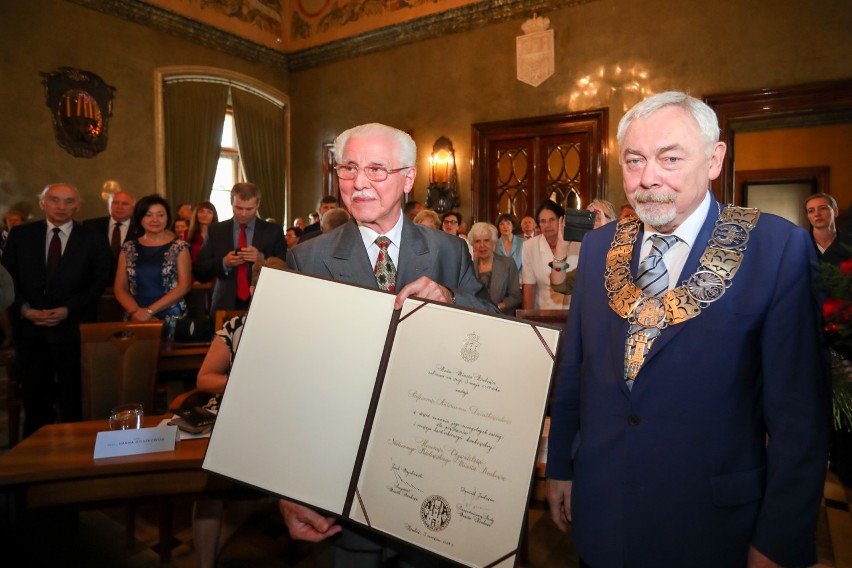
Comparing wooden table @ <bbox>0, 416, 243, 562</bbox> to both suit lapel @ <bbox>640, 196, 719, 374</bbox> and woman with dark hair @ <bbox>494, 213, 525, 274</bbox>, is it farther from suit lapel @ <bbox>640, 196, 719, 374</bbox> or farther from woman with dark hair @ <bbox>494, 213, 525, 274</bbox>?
woman with dark hair @ <bbox>494, 213, 525, 274</bbox>

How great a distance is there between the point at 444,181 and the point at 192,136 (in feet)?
14.7

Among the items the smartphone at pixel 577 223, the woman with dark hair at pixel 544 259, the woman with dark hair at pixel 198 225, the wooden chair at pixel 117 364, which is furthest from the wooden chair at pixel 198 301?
the smartphone at pixel 577 223

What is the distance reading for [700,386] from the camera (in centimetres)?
125

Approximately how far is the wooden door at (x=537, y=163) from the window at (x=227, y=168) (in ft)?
15.6

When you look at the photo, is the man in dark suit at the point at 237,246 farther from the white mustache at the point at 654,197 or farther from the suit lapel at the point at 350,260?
the white mustache at the point at 654,197

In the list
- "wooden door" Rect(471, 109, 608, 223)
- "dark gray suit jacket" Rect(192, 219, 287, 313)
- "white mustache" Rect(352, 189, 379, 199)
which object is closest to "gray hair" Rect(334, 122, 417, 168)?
"white mustache" Rect(352, 189, 379, 199)

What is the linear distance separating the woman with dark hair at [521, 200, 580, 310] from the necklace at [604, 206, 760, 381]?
296 centimetres

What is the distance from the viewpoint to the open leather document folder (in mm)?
1115

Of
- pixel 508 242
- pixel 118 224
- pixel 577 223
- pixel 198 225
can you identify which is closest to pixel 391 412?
pixel 577 223

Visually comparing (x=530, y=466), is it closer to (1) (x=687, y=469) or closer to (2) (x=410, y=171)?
(1) (x=687, y=469)

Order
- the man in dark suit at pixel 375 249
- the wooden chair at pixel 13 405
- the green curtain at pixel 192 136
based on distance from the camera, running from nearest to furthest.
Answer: the man in dark suit at pixel 375 249, the wooden chair at pixel 13 405, the green curtain at pixel 192 136

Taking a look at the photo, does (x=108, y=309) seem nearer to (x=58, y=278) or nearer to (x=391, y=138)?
(x=58, y=278)

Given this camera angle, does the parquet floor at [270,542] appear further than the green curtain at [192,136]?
No

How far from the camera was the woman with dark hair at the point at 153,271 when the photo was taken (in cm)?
409
